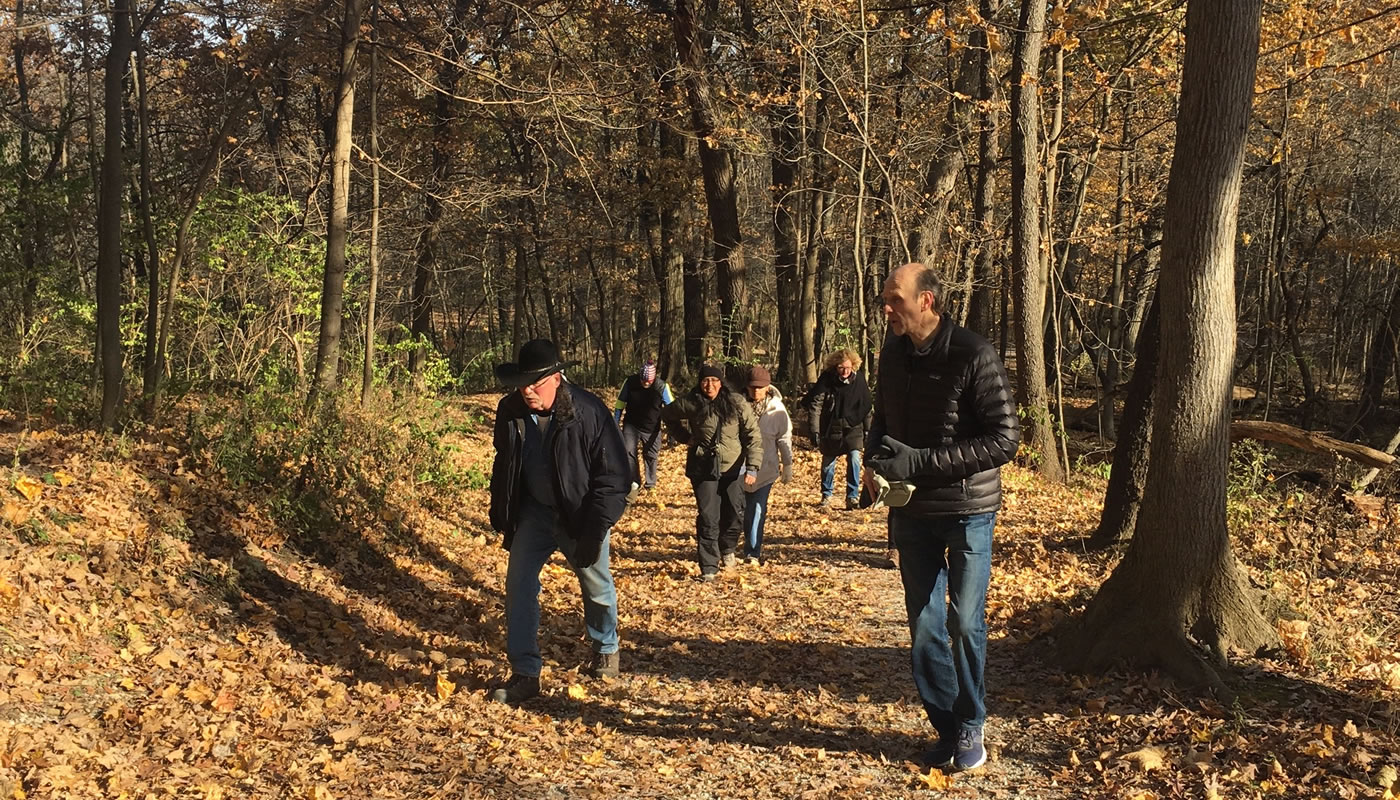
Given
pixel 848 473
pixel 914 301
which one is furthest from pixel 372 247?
pixel 914 301

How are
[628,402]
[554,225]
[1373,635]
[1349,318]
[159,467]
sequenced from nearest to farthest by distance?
[1373,635] < [159,467] < [628,402] < [554,225] < [1349,318]

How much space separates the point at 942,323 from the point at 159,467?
655cm

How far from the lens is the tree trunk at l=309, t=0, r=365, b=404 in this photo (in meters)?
10.4

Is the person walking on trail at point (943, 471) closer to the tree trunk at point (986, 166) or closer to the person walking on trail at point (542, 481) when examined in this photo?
the person walking on trail at point (542, 481)

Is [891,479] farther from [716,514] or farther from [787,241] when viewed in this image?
[787,241]

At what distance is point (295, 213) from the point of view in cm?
1292

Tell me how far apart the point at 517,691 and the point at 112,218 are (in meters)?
5.46

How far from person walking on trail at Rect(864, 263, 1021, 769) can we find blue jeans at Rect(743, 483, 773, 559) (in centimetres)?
472

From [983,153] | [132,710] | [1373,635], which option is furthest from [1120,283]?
[132,710]

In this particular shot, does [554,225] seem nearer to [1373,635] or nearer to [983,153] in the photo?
[983,153]

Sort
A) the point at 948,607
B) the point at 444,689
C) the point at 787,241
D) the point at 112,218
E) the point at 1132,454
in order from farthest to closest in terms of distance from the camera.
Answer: the point at 787,241, the point at 1132,454, the point at 112,218, the point at 444,689, the point at 948,607

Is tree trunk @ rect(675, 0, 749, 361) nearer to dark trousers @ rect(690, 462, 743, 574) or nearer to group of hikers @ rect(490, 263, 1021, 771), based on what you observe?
dark trousers @ rect(690, 462, 743, 574)

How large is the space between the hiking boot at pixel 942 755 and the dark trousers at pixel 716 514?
4.35 meters

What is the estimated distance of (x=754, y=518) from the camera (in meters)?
9.45
